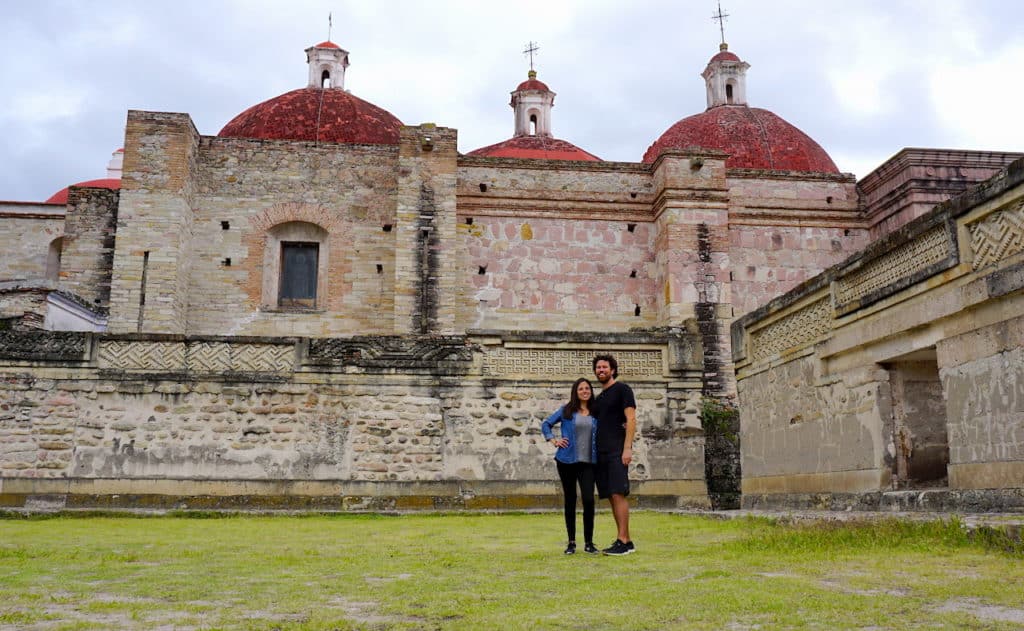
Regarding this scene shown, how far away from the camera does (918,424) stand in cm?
727

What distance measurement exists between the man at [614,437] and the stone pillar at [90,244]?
49.9 ft

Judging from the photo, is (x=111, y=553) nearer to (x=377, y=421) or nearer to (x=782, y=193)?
(x=377, y=421)

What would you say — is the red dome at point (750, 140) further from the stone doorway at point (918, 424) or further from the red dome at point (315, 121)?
the stone doorway at point (918, 424)

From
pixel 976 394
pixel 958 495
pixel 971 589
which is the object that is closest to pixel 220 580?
pixel 971 589

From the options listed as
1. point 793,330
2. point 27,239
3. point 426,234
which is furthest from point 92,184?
point 793,330

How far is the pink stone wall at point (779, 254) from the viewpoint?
1911 cm

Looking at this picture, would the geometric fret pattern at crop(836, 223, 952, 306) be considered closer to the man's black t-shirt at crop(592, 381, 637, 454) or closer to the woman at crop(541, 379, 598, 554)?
the man's black t-shirt at crop(592, 381, 637, 454)

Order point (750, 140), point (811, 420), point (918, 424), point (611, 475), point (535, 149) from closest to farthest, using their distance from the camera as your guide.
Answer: point (611, 475) → point (918, 424) → point (811, 420) → point (750, 140) → point (535, 149)

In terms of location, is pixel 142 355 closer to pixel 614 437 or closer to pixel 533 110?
pixel 614 437

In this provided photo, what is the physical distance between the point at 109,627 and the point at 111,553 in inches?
101

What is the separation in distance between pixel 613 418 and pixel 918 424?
3282 millimetres

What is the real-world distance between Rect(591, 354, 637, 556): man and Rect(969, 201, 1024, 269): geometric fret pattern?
2.63m

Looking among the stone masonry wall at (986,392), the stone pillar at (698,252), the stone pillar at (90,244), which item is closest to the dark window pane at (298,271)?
the stone pillar at (90,244)

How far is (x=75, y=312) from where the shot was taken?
1645 cm
